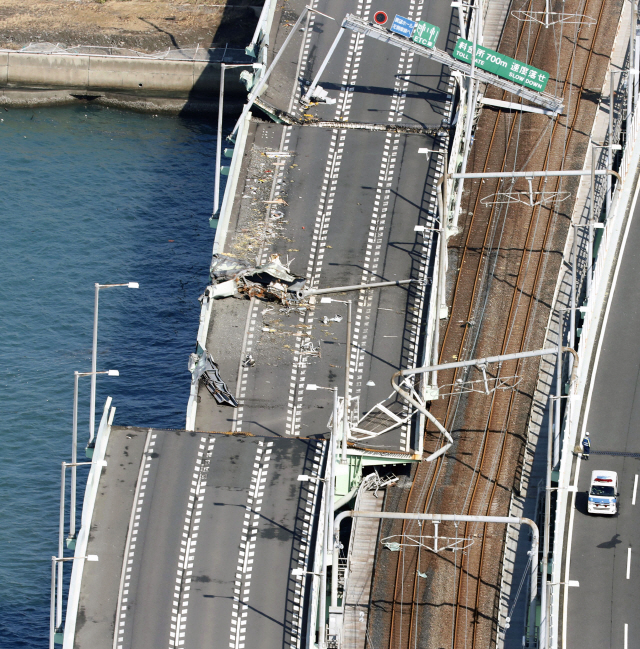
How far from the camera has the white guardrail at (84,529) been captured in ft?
265

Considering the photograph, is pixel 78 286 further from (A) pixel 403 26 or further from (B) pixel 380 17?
(A) pixel 403 26

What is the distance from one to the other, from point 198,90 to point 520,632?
69686mm

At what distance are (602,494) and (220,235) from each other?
30271mm

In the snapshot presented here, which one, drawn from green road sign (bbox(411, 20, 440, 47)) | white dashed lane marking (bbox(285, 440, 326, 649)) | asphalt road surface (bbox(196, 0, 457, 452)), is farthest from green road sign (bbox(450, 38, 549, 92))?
white dashed lane marking (bbox(285, 440, 326, 649))

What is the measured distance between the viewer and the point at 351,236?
10031 centimetres

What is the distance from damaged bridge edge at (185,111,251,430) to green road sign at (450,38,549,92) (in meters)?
16.0

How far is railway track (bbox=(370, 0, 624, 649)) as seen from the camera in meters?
86.2

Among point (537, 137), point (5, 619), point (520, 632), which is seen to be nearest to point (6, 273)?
point (5, 619)

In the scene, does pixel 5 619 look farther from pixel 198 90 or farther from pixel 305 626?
pixel 198 90

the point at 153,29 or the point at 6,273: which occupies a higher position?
the point at 153,29

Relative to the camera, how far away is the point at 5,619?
300 feet

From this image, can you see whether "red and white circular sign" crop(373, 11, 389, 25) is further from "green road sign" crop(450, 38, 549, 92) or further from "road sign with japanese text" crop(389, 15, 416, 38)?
"green road sign" crop(450, 38, 549, 92)

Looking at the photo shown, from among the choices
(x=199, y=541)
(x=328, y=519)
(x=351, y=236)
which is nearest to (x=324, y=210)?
(x=351, y=236)

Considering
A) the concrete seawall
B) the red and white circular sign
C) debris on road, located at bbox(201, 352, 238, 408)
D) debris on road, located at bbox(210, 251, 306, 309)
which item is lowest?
debris on road, located at bbox(201, 352, 238, 408)
